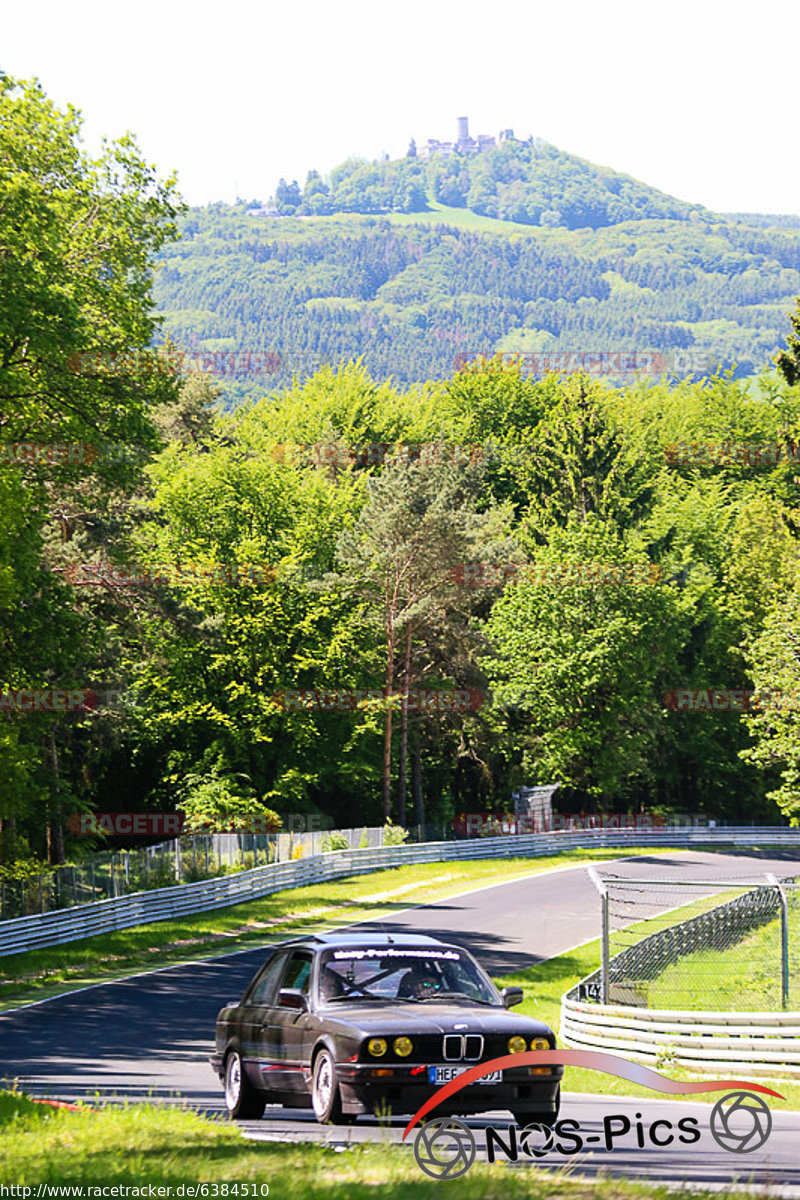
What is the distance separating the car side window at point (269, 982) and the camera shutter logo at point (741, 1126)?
12.9 ft

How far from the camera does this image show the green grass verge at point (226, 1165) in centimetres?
791

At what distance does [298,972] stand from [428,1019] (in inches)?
77.0

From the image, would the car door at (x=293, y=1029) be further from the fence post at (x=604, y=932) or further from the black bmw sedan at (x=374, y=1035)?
the fence post at (x=604, y=932)

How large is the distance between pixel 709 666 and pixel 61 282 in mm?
55957

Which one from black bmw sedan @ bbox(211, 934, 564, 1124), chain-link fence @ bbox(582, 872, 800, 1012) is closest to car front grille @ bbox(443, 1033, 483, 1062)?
black bmw sedan @ bbox(211, 934, 564, 1124)

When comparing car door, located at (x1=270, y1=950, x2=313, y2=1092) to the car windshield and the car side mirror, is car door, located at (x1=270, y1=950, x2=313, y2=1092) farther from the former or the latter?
the car windshield

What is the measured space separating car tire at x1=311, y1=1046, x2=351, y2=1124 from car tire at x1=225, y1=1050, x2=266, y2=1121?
1265 millimetres

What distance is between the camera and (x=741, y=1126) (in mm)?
12844

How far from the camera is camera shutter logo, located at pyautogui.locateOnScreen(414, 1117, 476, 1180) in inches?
349

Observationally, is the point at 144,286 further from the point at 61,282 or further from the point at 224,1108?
the point at 224,1108

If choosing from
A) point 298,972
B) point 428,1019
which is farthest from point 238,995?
point 428,1019

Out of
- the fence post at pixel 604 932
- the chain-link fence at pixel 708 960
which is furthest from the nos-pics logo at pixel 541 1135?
the chain-link fence at pixel 708 960

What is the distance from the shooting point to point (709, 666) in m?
82.6

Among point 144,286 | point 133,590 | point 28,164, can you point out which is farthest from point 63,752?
point 28,164
